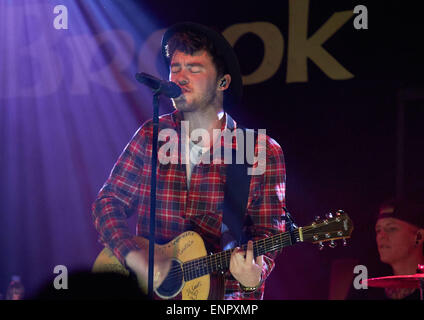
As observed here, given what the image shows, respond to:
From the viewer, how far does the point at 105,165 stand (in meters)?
5.31

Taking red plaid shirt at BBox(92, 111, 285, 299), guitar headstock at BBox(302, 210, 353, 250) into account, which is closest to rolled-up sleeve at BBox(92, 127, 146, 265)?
red plaid shirt at BBox(92, 111, 285, 299)

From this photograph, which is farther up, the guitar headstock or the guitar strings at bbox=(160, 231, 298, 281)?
the guitar headstock

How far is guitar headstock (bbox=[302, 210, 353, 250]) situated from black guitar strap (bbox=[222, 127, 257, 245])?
530mm

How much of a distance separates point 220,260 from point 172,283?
0.34 meters

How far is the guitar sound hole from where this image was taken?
10.9 ft

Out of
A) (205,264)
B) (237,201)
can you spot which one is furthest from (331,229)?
(205,264)

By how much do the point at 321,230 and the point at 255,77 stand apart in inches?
81.3

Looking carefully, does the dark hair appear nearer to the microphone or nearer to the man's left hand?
the microphone

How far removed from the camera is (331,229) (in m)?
3.16

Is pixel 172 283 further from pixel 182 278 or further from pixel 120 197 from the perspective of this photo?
pixel 120 197

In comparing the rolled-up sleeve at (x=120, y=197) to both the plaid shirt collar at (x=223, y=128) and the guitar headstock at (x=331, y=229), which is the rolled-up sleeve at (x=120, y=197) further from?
the guitar headstock at (x=331, y=229)

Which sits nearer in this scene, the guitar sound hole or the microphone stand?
the microphone stand

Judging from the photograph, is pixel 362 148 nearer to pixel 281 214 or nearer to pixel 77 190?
pixel 281 214

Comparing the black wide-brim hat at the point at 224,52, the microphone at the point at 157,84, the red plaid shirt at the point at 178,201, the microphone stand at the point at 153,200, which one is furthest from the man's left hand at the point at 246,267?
the black wide-brim hat at the point at 224,52
